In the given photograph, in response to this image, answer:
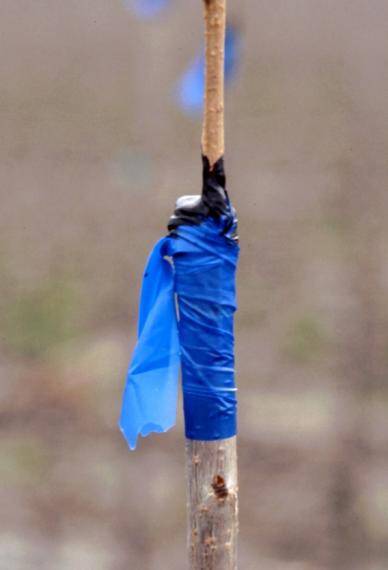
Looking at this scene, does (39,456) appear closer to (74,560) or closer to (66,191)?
(74,560)

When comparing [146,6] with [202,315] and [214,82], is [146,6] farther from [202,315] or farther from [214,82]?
[202,315]

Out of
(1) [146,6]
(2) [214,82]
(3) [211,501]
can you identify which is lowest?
(3) [211,501]

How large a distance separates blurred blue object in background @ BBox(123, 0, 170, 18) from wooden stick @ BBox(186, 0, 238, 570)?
884 millimetres

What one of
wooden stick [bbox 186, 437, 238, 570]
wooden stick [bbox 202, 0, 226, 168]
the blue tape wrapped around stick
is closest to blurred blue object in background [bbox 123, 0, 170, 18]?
wooden stick [bbox 202, 0, 226, 168]

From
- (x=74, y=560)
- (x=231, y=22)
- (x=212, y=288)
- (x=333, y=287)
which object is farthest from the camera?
(x=74, y=560)

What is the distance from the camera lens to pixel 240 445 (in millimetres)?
3061

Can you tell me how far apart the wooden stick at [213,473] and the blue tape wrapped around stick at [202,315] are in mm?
36

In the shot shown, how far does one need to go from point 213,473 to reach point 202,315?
0.92ft

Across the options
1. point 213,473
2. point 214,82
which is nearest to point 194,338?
point 213,473

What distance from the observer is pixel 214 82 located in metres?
1.82

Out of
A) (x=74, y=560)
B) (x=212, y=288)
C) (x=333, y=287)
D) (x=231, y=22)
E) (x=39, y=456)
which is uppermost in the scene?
(x=231, y=22)

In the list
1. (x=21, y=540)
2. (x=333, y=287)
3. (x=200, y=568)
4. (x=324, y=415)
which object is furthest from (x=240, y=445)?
(x=200, y=568)

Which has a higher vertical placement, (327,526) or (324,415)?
(324,415)

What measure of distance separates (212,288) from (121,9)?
1.38m
